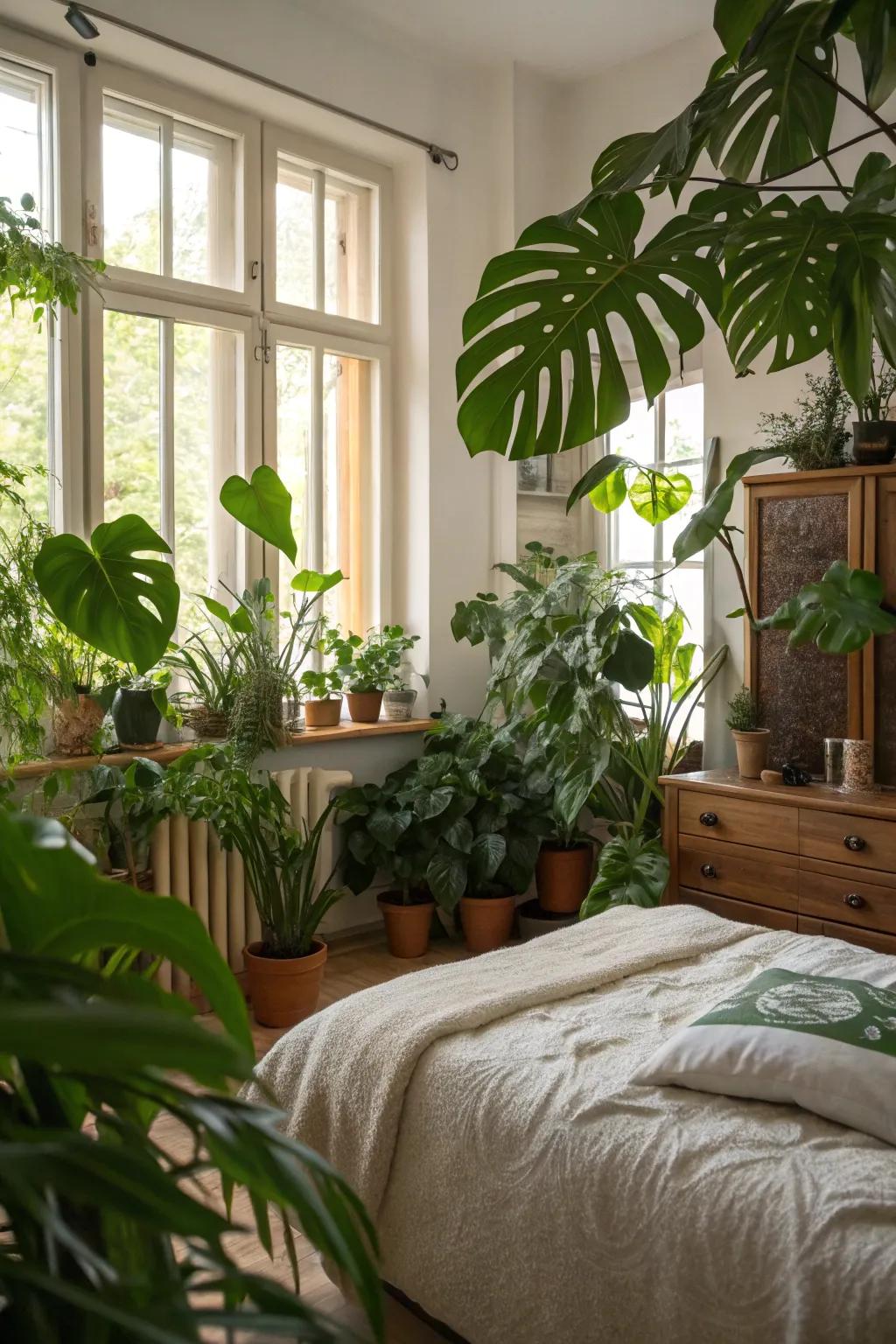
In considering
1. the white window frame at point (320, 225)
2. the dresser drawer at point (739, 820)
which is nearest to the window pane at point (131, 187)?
the white window frame at point (320, 225)

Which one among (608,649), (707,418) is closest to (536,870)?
(608,649)

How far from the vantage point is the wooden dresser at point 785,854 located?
9.99ft

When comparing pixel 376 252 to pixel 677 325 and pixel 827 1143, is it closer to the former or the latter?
pixel 677 325

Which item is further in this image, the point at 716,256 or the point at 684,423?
the point at 684,423

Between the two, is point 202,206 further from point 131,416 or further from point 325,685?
point 325,685

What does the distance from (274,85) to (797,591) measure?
245cm

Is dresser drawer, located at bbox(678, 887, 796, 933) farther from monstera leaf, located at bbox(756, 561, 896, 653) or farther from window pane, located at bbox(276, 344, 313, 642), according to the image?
window pane, located at bbox(276, 344, 313, 642)

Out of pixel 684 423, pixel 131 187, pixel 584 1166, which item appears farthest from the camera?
pixel 684 423

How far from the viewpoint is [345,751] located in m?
4.11

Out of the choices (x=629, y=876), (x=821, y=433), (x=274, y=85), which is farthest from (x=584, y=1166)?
(x=274, y=85)

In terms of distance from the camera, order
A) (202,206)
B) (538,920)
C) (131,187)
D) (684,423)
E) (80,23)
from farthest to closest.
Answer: (684,423), (538,920), (202,206), (131,187), (80,23)

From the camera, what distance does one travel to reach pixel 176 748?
351 cm

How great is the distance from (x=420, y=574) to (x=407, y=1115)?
287 cm

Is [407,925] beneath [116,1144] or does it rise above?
beneath
